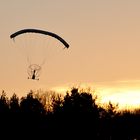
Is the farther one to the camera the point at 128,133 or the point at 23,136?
the point at 128,133

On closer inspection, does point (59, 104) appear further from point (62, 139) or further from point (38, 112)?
point (62, 139)

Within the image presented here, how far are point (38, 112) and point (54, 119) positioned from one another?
218 inches

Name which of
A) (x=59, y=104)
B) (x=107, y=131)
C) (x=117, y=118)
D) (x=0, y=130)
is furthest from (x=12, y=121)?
(x=117, y=118)

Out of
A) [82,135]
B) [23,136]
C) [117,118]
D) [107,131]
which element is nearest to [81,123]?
[82,135]

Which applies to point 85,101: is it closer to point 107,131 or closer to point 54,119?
point 54,119

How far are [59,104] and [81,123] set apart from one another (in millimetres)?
7097

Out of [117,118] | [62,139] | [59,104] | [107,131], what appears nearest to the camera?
[62,139]

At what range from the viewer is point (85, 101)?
95.4 metres

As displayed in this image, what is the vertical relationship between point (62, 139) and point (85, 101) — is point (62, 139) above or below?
below

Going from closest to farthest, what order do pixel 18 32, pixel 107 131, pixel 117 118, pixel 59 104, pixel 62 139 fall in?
pixel 18 32 → pixel 62 139 → pixel 59 104 → pixel 107 131 → pixel 117 118

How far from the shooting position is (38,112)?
95.3m

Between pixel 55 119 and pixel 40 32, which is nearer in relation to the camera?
pixel 40 32

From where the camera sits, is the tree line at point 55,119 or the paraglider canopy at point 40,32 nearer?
the paraglider canopy at point 40,32

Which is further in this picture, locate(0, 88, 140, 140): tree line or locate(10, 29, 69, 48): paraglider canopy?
locate(0, 88, 140, 140): tree line
